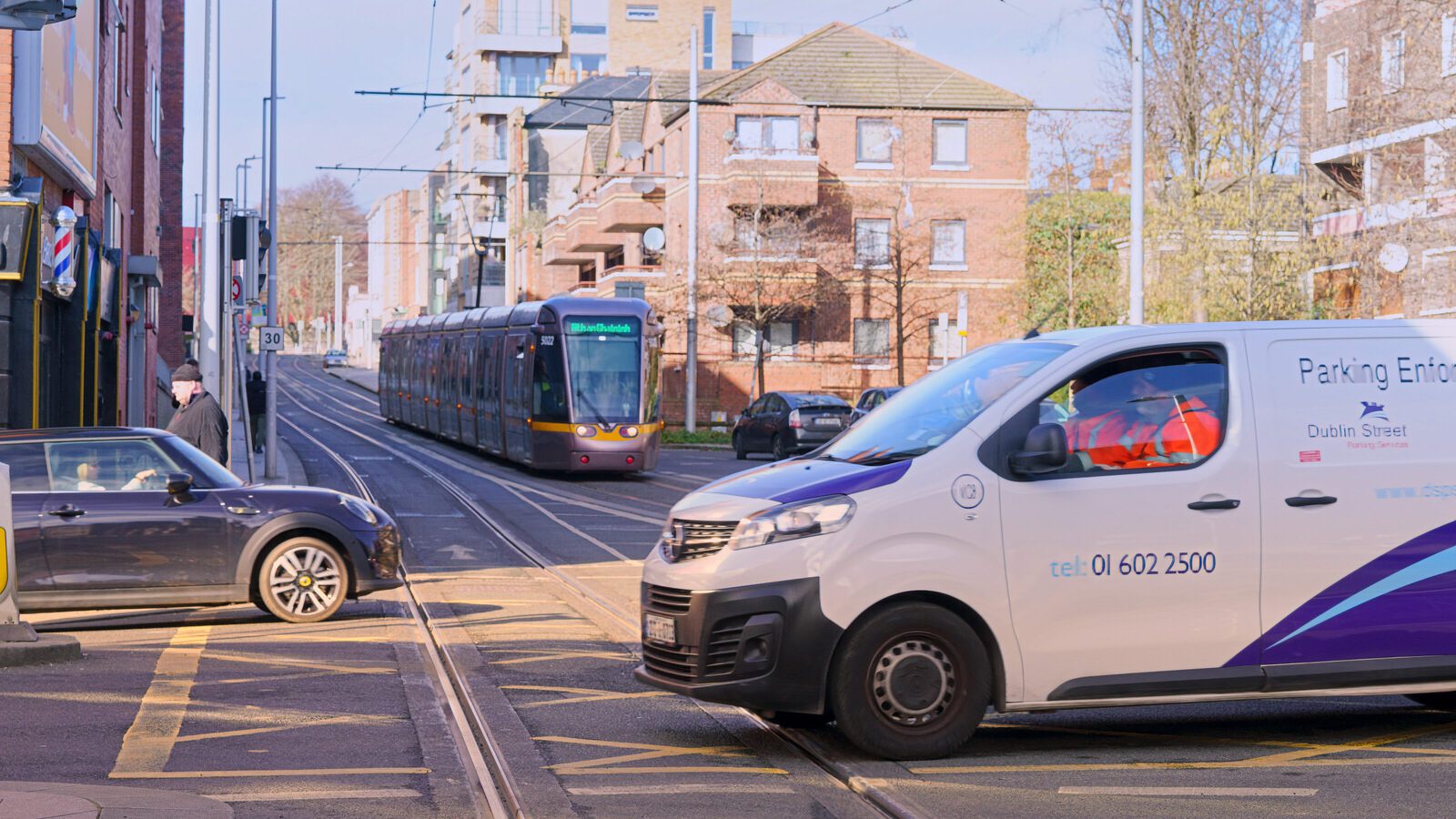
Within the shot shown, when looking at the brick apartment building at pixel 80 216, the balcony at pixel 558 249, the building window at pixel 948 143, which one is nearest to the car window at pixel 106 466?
the brick apartment building at pixel 80 216

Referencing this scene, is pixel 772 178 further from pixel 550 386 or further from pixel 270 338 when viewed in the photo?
pixel 270 338

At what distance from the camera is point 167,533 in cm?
1220

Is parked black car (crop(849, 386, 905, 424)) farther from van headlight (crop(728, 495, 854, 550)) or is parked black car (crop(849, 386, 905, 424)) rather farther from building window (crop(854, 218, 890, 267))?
van headlight (crop(728, 495, 854, 550))

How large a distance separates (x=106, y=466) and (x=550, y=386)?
1883 cm

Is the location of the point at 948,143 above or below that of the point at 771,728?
above

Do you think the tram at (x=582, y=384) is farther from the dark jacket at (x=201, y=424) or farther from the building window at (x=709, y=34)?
the building window at (x=709, y=34)

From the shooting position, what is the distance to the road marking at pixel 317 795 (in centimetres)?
671

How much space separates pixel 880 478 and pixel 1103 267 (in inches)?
1756

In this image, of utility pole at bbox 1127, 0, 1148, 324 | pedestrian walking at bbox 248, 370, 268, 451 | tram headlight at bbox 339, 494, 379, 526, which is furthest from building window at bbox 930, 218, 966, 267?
tram headlight at bbox 339, 494, 379, 526

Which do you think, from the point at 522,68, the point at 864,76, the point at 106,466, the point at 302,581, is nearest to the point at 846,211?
the point at 864,76

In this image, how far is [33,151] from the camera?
18.7 meters

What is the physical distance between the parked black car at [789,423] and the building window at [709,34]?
2600 inches

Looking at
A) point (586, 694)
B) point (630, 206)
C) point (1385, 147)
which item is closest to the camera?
point (586, 694)

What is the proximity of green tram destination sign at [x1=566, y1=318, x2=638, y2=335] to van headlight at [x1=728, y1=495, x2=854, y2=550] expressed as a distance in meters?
23.7
